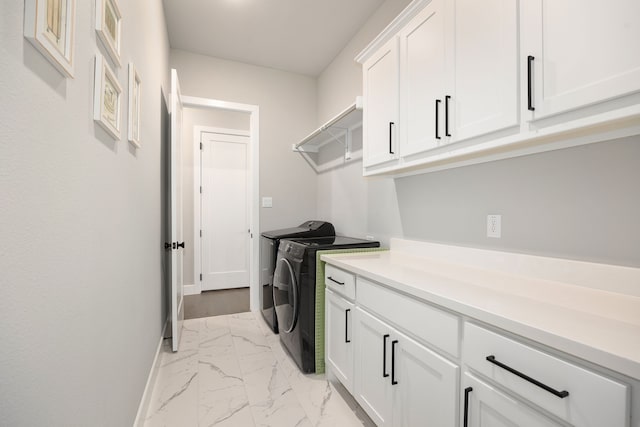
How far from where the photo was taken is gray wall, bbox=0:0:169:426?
493 millimetres

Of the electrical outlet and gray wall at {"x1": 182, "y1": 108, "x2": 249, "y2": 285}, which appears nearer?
the electrical outlet

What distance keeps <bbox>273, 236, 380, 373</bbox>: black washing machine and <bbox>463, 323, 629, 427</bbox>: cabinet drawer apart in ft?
3.95

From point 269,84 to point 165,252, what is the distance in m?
2.12

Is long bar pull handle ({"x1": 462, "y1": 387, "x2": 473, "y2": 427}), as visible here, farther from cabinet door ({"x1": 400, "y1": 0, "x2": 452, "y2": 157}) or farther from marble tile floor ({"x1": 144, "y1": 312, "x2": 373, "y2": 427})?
cabinet door ({"x1": 400, "y1": 0, "x2": 452, "y2": 157})

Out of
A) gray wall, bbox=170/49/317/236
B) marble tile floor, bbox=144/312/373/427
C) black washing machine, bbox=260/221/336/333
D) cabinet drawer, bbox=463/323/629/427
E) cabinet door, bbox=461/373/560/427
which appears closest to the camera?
cabinet drawer, bbox=463/323/629/427

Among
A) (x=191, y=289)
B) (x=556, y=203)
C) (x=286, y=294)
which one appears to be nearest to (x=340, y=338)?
(x=286, y=294)

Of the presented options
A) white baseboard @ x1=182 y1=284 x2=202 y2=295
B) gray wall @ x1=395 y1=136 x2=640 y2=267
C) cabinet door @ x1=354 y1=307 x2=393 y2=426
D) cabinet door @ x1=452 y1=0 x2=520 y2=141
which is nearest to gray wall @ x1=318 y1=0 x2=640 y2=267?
gray wall @ x1=395 y1=136 x2=640 y2=267

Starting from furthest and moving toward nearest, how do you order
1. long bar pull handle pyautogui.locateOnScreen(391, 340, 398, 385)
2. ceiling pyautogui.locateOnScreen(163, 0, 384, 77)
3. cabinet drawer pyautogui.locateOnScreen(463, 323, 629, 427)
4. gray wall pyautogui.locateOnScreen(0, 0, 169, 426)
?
1. ceiling pyautogui.locateOnScreen(163, 0, 384, 77)
2. long bar pull handle pyautogui.locateOnScreen(391, 340, 398, 385)
3. cabinet drawer pyautogui.locateOnScreen(463, 323, 629, 427)
4. gray wall pyautogui.locateOnScreen(0, 0, 169, 426)

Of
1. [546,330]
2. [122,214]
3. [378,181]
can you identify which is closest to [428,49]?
[378,181]

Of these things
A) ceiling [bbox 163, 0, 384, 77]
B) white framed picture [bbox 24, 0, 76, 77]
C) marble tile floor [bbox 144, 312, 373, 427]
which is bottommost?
marble tile floor [bbox 144, 312, 373, 427]

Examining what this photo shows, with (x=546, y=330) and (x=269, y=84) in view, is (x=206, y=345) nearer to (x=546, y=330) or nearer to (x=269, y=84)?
(x=546, y=330)

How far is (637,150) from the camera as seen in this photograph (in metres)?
0.96

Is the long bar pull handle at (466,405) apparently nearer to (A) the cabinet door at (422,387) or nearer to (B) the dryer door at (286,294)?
(A) the cabinet door at (422,387)

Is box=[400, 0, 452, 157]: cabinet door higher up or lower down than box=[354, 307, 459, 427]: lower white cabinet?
higher up
